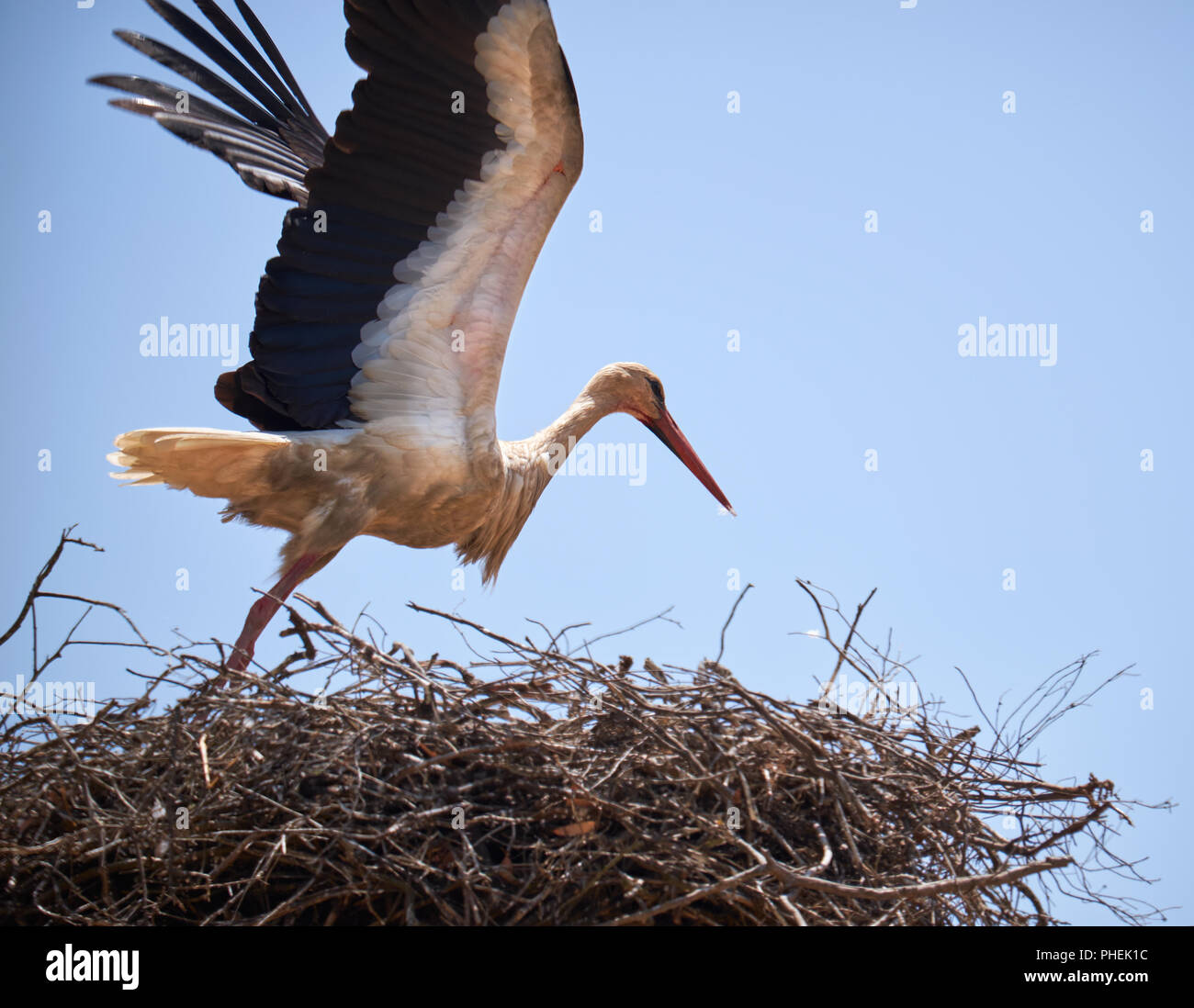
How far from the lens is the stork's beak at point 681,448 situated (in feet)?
17.3

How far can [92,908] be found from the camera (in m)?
2.77

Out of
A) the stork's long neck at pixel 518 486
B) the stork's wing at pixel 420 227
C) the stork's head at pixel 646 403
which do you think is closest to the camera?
the stork's wing at pixel 420 227

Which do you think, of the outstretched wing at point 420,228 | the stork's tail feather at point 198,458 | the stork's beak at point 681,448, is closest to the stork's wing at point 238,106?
the outstretched wing at point 420,228

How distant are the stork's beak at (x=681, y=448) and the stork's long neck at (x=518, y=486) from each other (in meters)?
0.54

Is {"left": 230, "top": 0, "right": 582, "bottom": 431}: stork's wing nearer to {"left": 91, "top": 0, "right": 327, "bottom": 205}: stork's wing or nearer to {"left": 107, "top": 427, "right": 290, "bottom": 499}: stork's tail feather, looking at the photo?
{"left": 107, "top": 427, "right": 290, "bottom": 499}: stork's tail feather

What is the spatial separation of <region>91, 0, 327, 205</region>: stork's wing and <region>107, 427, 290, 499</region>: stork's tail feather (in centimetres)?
121

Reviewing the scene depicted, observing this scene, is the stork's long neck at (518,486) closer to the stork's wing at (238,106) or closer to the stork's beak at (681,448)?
the stork's beak at (681,448)

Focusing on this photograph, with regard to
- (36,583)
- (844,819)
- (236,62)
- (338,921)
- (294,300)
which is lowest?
(338,921)

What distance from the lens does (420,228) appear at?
12.9 ft

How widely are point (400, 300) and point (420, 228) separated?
246 mm
